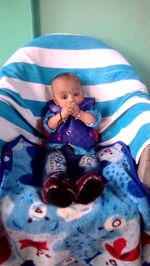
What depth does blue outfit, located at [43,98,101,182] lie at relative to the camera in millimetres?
1150

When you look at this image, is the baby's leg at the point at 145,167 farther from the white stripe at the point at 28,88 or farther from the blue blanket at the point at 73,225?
the white stripe at the point at 28,88

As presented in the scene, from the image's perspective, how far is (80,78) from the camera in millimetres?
1394

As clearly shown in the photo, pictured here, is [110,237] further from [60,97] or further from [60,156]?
[60,97]

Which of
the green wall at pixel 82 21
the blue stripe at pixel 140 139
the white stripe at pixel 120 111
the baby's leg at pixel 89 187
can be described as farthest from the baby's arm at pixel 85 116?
the green wall at pixel 82 21

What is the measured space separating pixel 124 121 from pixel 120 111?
55mm

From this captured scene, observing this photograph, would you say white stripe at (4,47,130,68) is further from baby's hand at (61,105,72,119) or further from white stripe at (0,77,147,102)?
baby's hand at (61,105,72,119)

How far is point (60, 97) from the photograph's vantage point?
1.25 m

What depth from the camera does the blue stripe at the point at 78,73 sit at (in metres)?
1.31

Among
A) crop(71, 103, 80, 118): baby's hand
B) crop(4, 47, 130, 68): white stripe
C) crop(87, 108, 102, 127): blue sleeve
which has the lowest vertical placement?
crop(87, 108, 102, 127): blue sleeve

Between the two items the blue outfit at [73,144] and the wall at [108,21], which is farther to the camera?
the wall at [108,21]

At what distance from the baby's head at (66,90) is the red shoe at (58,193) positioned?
15.8 inches

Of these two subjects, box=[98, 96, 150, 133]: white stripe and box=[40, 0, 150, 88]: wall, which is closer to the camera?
box=[98, 96, 150, 133]: white stripe

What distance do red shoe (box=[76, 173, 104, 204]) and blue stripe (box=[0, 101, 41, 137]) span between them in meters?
0.40

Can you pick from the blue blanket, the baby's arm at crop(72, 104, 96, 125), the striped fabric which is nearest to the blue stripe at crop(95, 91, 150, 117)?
the striped fabric
